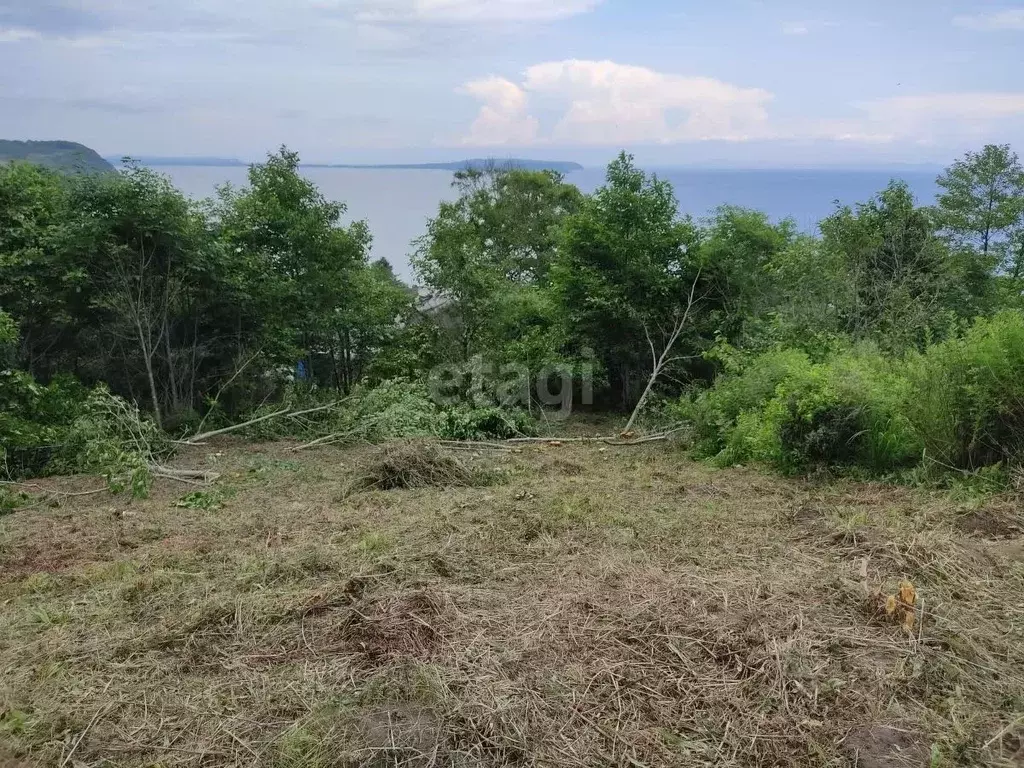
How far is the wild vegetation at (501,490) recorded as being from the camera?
2.96m

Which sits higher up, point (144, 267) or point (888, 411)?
point (144, 267)

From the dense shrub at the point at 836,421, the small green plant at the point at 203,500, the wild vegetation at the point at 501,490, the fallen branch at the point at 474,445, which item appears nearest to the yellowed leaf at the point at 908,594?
the wild vegetation at the point at 501,490

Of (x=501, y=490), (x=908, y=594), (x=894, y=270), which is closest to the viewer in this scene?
(x=908, y=594)

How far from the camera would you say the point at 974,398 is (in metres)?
6.20

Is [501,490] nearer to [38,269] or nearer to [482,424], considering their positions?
[482,424]

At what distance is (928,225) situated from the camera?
46.1 ft

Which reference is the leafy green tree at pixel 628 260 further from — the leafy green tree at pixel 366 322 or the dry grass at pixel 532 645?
the dry grass at pixel 532 645

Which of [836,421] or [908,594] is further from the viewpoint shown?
[836,421]

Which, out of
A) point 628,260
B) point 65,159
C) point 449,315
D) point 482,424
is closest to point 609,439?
point 482,424

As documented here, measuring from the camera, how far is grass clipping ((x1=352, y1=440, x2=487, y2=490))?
7914 mm
